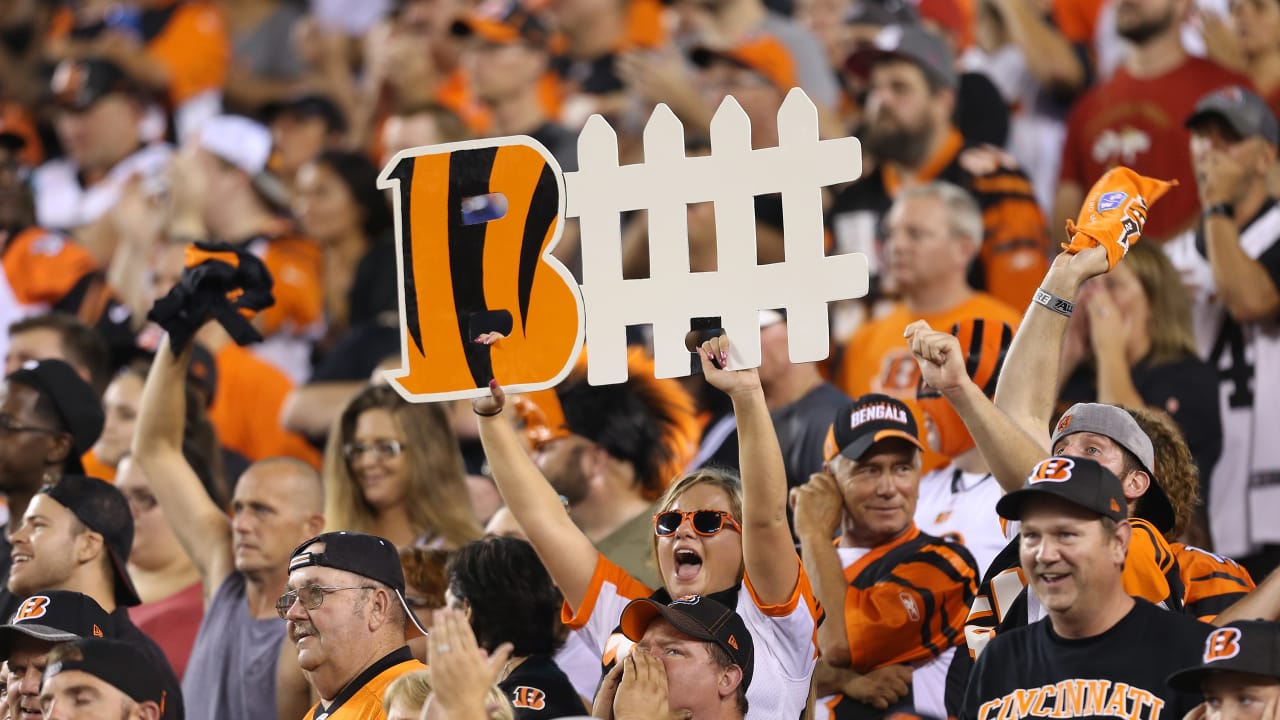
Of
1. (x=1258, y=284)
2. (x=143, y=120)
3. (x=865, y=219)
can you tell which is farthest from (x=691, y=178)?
→ (x=143, y=120)

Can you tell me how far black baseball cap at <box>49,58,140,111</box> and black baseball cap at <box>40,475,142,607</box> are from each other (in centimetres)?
565

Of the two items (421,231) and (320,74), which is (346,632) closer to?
(421,231)

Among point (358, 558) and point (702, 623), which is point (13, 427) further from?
point (702, 623)

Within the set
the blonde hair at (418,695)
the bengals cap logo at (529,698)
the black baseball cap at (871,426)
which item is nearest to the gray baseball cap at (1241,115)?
the black baseball cap at (871,426)

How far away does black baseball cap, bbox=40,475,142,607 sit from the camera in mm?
6062

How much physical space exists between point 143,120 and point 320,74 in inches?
48.9

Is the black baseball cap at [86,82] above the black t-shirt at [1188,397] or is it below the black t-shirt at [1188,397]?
above

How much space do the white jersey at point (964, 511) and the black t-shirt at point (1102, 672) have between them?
4.06 ft

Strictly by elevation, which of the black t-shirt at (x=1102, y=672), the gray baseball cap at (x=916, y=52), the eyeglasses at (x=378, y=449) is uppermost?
the gray baseball cap at (x=916, y=52)

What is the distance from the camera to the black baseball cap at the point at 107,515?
6062 mm

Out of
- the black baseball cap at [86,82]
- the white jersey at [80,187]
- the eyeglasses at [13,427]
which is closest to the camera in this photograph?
the eyeglasses at [13,427]

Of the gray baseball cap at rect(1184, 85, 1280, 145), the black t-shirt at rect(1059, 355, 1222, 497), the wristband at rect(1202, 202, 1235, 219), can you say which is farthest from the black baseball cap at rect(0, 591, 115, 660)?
the gray baseball cap at rect(1184, 85, 1280, 145)

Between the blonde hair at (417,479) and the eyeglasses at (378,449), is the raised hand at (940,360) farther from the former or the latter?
the eyeglasses at (378,449)

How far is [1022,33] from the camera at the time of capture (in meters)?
9.52
